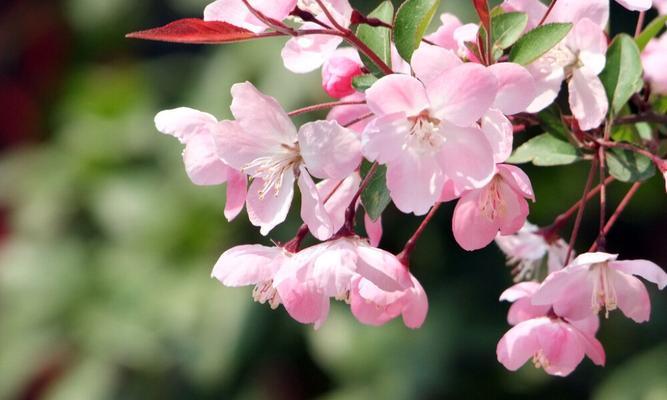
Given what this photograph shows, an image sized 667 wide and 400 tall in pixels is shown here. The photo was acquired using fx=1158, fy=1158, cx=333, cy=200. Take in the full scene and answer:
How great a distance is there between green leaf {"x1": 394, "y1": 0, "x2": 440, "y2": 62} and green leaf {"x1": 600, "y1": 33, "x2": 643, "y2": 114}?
223mm

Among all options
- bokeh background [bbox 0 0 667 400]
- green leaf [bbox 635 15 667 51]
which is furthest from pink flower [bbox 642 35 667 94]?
bokeh background [bbox 0 0 667 400]

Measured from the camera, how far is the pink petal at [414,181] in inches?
34.1

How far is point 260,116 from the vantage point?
899 mm

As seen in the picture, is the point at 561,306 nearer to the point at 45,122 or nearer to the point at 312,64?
the point at 312,64

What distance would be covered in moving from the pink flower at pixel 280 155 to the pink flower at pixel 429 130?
0.09ft

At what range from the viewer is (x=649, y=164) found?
103 cm

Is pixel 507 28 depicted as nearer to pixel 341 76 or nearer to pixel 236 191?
pixel 341 76

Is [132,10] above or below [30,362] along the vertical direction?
above

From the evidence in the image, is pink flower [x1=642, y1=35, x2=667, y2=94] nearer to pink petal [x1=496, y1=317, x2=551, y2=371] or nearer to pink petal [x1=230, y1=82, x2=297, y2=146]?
pink petal [x1=496, y1=317, x2=551, y2=371]

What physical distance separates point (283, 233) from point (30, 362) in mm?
999

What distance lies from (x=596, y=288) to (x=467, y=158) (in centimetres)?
19

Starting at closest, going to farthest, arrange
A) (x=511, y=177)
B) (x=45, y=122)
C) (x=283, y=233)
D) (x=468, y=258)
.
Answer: (x=511, y=177)
(x=283, y=233)
(x=468, y=258)
(x=45, y=122)

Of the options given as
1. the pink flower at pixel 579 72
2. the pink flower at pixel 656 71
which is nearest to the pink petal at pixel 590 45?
the pink flower at pixel 579 72

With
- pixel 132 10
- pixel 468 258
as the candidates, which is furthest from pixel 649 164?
pixel 132 10
